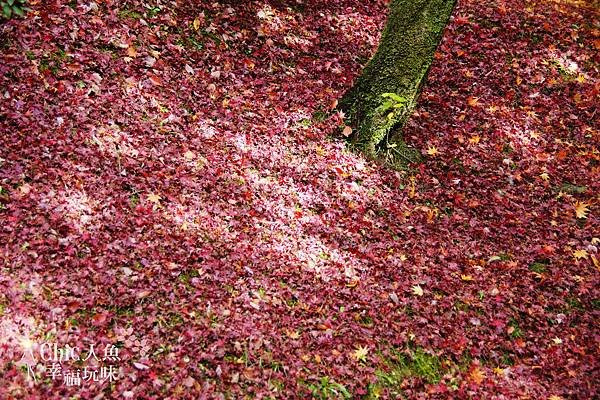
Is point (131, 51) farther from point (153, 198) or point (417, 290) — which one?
point (417, 290)

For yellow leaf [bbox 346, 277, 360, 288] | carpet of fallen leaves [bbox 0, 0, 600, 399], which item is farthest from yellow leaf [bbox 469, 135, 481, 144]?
yellow leaf [bbox 346, 277, 360, 288]

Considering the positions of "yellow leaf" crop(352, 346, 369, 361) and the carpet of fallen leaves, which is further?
"yellow leaf" crop(352, 346, 369, 361)

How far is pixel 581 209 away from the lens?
20.8 feet

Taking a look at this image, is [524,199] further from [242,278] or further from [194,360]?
[194,360]

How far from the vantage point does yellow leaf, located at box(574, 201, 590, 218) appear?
248 inches

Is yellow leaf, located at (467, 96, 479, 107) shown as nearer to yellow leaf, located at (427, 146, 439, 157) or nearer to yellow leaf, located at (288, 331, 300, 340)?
yellow leaf, located at (427, 146, 439, 157)

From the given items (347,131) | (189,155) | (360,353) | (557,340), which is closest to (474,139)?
(347,131)

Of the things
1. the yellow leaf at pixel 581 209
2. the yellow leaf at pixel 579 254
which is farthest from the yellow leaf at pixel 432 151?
the yellow leaf at pixel 579 254

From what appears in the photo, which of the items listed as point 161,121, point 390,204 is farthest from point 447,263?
point 161,121

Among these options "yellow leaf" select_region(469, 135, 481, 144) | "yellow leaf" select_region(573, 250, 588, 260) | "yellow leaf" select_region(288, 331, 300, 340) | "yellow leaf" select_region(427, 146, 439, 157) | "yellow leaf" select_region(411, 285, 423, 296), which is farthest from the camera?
"yellow leaf" select_region(469, 135, 481, 144)

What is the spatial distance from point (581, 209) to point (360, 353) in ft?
12.5

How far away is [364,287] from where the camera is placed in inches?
201

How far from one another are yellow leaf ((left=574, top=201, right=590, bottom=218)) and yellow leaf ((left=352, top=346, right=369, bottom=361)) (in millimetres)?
3654

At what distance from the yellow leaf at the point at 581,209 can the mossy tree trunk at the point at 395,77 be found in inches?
85.1
